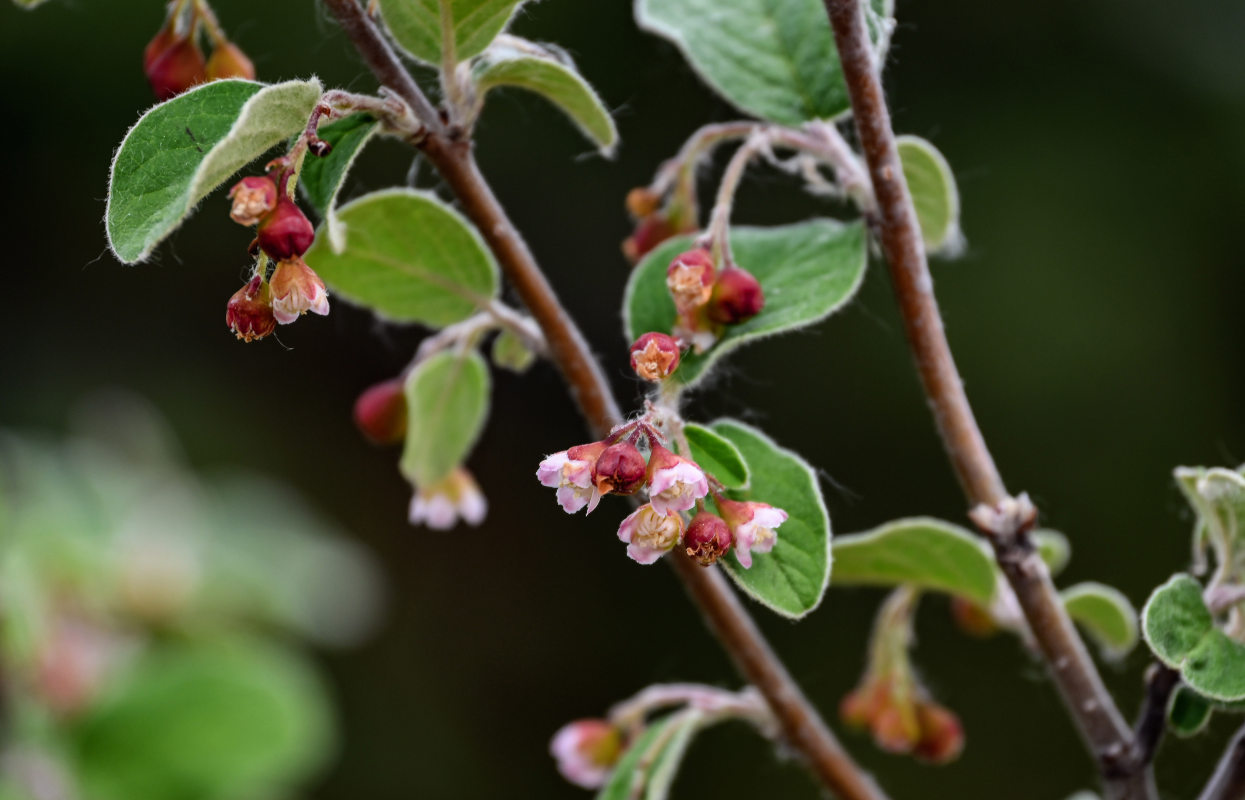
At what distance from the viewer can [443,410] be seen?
2.24 feet

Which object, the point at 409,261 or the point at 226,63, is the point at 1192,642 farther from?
the point at 226,63

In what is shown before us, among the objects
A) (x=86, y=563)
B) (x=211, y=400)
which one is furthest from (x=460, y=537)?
(x=86, y=563)

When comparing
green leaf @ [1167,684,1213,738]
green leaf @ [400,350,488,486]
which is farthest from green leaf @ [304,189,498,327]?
green leaf @ [1167,684,1213,738]

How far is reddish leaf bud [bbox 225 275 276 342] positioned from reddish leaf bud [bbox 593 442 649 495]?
124 millimetres

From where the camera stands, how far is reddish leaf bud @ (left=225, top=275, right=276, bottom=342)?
43cm

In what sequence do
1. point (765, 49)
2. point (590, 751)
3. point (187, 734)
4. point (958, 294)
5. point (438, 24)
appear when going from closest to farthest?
point (438, 24) < point (765, 49) < point (590, 751) < point (187, 734) < point (958, 294)

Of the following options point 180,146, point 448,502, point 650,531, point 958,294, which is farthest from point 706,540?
point 958,294

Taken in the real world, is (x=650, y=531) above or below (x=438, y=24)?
below

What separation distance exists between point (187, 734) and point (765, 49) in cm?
85

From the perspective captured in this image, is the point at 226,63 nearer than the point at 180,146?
No

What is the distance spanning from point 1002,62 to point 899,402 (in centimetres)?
77

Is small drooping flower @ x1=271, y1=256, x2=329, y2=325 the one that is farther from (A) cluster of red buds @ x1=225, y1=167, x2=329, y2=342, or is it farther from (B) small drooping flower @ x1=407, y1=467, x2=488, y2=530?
(B) small drooping flower @ x1=407, y1=467, x2=488, y2=530

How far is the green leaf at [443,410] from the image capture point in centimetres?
67

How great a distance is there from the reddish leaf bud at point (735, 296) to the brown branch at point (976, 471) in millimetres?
63
